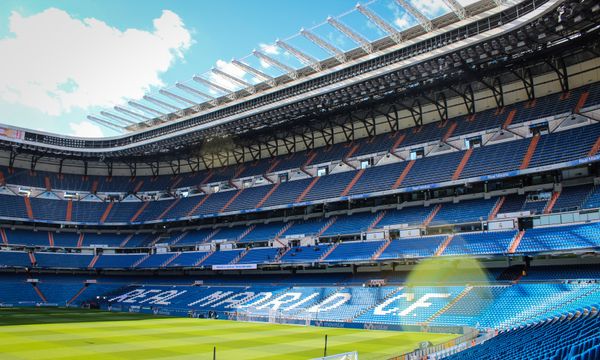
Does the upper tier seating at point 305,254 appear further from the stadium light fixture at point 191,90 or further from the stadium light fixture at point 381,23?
the stadium light fixture at point 381,23

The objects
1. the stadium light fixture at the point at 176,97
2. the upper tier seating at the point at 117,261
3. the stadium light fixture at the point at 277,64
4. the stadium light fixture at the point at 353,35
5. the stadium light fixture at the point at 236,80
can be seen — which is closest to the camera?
the stadium light fixture at the point at 353,35

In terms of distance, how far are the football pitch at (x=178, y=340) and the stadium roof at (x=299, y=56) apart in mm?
23278

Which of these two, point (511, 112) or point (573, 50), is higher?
point (573, 50)

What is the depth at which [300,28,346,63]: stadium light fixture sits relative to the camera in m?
37.4

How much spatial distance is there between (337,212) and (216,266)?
49.7ft

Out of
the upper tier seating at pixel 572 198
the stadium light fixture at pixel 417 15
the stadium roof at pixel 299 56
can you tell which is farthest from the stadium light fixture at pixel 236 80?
the upper tier seating at pixel 572 198

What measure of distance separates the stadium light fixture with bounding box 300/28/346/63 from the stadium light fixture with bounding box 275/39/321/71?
215 cm

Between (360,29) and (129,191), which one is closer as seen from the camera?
(360,29)

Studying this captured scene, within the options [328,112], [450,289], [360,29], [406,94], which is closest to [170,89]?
[328,112]

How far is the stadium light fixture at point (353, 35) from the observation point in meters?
35.8

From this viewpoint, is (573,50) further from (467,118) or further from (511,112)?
(467,118)

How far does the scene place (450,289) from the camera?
116ft

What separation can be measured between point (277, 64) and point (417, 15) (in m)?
13.5

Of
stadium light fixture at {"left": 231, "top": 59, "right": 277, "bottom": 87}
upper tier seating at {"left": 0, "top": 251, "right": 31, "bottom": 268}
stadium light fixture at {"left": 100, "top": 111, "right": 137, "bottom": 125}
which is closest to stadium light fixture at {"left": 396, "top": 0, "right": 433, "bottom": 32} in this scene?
stadium light fixture at {"left": 231, "top": 59, "right": 277, "bottom": 87}
